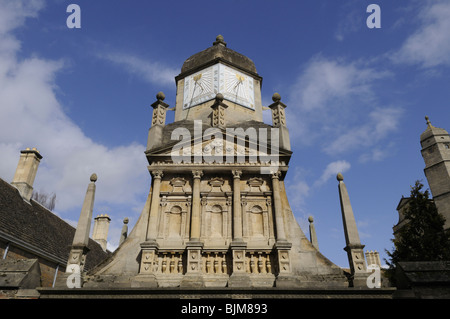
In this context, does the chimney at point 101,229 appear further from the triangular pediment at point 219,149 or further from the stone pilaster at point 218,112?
the stone pilaster at point 218,112

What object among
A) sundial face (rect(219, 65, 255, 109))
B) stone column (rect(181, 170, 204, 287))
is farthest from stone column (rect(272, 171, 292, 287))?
sundial face (rect(219, 65, 255, 109))

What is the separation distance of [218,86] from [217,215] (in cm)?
713

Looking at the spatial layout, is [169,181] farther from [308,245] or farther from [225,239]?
[308,245]

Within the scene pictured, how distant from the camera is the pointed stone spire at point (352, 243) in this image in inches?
409

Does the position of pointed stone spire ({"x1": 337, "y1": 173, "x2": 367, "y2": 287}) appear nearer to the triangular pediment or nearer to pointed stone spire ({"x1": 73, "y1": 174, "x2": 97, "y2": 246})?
the triangular pediment

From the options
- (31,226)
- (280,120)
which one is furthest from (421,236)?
(31,226)

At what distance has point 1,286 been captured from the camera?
27.9 ft

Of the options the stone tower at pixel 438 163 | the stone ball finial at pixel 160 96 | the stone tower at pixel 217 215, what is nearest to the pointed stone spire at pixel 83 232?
A: the stone tower at pixel 217 215

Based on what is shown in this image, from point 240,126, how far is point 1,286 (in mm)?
10775

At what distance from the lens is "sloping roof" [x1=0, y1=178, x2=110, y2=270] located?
17.1m

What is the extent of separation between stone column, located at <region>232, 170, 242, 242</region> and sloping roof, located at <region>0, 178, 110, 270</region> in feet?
29.9

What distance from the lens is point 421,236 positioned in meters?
20.2

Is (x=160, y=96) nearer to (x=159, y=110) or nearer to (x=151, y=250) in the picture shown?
(x=159, y=110)
